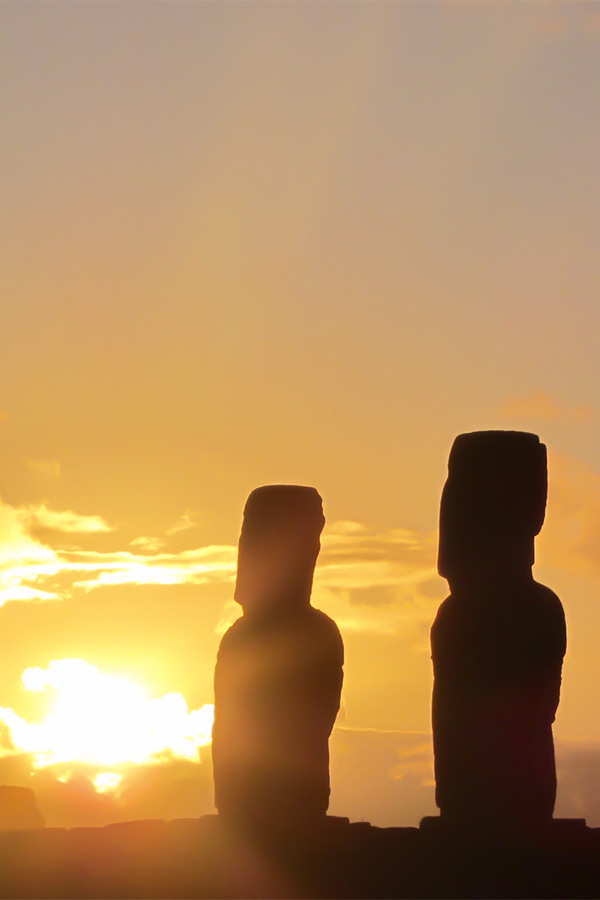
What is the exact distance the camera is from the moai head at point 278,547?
21375 mm

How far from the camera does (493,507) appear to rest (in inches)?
808

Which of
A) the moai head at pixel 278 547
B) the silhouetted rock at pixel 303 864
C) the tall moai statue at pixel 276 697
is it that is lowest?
the silhouetted rock at pixel 303 864

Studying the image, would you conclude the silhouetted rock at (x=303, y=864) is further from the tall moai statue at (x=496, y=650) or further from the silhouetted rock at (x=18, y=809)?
the silhouetted rock at (x=18, y=809)

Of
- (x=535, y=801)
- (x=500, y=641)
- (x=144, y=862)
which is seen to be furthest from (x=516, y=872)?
(x=144, y=862)

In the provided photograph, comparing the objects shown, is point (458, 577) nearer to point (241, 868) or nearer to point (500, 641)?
point (500, 641)

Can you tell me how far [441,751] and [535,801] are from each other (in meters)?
1.24

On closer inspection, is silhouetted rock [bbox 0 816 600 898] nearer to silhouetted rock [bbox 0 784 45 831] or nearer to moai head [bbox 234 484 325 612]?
moai head [bbox 234 484 325 612]

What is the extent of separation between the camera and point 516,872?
61.6ft

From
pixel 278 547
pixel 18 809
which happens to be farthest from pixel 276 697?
pixel 18 809

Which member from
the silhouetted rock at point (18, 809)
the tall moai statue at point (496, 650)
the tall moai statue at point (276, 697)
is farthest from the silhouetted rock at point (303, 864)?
the silhouetted rock at point (18, 809)

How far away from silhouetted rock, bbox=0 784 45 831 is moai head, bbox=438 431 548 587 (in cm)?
1255

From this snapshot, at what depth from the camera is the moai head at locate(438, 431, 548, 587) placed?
66.9 ft

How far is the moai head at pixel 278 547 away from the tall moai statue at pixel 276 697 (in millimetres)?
13

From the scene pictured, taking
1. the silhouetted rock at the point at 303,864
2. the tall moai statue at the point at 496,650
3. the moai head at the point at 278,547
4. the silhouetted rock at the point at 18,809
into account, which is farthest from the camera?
the silhouetted rock at the point at 18,809
